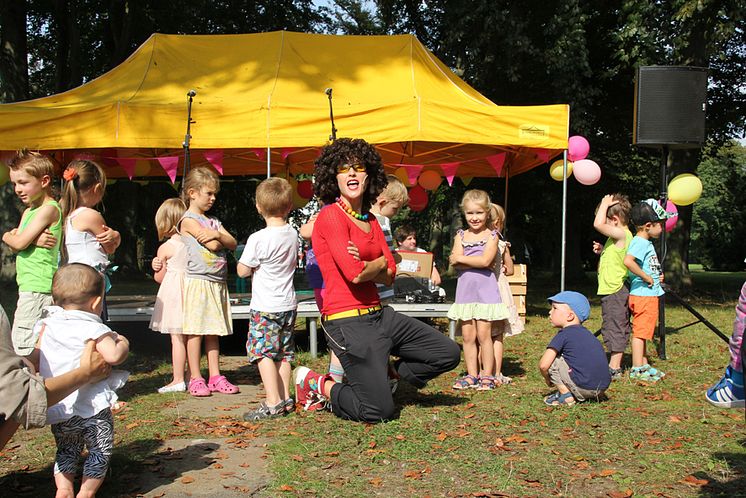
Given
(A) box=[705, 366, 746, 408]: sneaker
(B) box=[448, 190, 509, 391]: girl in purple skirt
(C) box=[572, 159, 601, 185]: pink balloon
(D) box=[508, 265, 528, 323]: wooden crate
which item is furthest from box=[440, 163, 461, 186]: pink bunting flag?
(A) box=[705, 366, 746, 408]: sneaker

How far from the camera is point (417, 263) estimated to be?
868 centimetres

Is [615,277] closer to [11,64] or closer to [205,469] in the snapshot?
[205,469]

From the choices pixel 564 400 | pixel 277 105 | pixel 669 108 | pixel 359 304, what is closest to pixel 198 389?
pixel 359 304

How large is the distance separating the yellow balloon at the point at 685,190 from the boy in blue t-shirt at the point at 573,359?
3.43m

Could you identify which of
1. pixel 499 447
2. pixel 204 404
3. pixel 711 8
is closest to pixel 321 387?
pixel 204 404

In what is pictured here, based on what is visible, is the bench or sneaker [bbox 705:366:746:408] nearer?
sneaker [bbox 705:366:746:408]

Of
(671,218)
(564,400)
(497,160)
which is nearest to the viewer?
(564,400)

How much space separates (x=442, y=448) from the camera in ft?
14.6

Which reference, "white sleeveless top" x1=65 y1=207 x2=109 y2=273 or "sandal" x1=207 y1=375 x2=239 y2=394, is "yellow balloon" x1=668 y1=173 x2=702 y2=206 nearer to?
"sandal" x1=207 y1=375 x2=239 y2=394

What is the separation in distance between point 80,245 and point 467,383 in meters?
3.16

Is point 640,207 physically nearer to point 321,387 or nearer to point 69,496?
point 321,387

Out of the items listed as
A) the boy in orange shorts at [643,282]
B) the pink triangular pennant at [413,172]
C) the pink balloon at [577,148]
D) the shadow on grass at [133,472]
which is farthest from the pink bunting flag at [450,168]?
the shadow on grass at [133,472]

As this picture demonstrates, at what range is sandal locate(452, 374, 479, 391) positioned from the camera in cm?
627

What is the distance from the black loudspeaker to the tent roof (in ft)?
2.67
